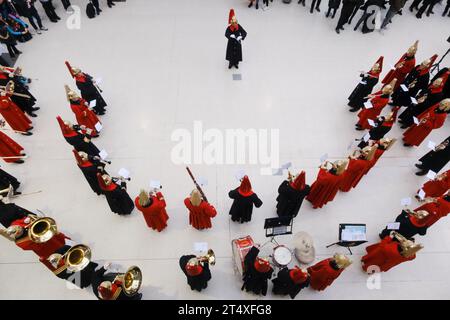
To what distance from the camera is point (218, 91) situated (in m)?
8.94

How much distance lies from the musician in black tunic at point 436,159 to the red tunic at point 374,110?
4.67 ft

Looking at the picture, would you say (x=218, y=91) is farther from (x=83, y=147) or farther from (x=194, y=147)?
(x=83, y=147)

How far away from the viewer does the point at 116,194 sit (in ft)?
19.5

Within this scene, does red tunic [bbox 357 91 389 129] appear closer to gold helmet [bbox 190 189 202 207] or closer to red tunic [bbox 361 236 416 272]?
red tunic [bbox 361 236 416 272]

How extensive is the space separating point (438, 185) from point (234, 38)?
236 inches

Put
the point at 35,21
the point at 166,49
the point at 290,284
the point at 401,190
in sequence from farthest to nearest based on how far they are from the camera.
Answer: the point at 35,21 < the point at 166,49 < the point at 401,190 < the point at 290,284

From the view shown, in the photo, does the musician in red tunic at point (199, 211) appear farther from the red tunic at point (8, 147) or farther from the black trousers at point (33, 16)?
the black trousers at point (33, 16)

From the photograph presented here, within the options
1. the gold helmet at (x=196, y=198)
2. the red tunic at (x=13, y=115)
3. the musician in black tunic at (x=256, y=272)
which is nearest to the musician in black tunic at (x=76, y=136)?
the red tunic at (x=13, y=115)

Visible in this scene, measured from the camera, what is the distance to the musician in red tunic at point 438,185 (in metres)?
6.26

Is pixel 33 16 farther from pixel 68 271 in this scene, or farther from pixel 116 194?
pixel 68 271

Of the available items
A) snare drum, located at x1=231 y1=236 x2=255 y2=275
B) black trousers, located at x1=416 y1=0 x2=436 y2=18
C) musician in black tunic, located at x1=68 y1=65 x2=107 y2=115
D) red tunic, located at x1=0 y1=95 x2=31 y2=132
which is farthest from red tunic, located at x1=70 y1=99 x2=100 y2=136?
black trousers, located at x1=416 y1=0 x2=436 y2=18

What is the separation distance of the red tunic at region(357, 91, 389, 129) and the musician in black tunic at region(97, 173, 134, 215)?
5.76 m

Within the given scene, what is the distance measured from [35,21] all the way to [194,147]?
7.81 metres
